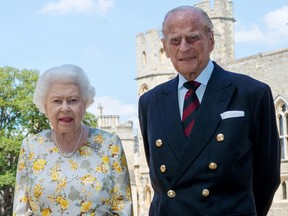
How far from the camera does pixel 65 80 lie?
16.4 feet

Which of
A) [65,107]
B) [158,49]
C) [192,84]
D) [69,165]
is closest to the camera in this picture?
[192,84]

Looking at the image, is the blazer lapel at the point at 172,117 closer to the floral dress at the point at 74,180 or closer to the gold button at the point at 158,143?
Answer: the gold button at the point at 158,143

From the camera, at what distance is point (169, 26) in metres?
4.57

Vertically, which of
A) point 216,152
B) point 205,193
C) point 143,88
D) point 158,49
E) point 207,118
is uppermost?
point 158,49

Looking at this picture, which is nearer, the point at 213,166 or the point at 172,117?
the point at 213,166

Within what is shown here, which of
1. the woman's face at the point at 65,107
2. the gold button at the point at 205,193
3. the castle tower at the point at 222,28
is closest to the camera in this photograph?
the gold button at the point at 205,193

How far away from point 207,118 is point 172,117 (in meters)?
0.21

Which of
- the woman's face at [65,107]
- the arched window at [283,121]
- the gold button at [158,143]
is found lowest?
the gold button at [158,143]

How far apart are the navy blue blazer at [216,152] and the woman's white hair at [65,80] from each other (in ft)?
1.82

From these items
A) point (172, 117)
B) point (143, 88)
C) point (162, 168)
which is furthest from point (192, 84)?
point (143, 88)

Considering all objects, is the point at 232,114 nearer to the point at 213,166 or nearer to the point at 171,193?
the point at 213,166

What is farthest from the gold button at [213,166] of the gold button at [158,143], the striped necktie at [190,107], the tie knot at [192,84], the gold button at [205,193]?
the tie knot at [192,84]

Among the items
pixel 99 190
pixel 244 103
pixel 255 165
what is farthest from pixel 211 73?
pixel 99 190

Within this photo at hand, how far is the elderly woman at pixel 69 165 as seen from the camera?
4980mm
